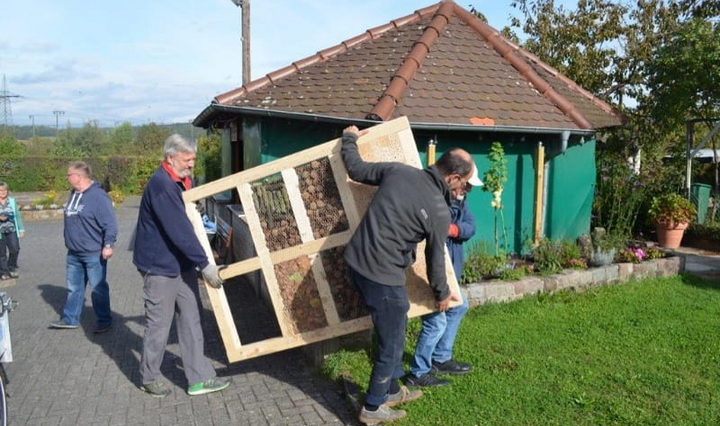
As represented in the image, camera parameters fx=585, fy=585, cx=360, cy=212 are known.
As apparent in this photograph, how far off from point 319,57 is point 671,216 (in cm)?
677

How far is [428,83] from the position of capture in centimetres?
826

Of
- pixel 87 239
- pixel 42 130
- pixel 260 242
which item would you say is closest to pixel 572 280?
pixel 260 242

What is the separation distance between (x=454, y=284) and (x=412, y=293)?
32 cm

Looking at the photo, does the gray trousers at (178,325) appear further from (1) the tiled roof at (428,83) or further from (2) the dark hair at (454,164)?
(1) the tiled roof at (428,83)

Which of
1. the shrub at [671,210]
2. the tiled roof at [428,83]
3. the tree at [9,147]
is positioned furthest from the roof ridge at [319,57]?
the tree at [9,147]

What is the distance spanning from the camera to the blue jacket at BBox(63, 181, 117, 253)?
6238 mm

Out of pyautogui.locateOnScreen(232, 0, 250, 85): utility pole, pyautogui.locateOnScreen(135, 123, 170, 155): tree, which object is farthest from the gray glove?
pyautogui.locateOnScreen(135, 123, 170, 155): tree

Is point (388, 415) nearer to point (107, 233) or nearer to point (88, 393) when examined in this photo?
point (88, 393)

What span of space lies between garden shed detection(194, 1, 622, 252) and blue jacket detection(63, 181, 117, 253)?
2675 mm

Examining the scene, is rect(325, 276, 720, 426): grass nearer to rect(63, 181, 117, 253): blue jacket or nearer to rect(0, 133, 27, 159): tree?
rect(63, 181, 117, 253): blue jacket

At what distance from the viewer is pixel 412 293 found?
4289 millimetres

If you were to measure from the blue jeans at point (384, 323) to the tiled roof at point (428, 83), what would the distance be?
3.86m

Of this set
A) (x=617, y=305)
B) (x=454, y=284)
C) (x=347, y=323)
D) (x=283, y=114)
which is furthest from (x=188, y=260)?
(x=617, y=305)

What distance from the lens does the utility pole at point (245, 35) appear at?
14969mm
